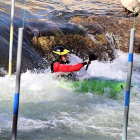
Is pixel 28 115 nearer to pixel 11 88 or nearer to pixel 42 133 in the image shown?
pixel 42 133

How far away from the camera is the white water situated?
4723mm

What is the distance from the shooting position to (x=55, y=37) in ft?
30.1

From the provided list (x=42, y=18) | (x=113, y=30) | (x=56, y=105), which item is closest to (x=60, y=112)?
(x=56, y=105)

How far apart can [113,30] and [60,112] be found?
5568 millimetres

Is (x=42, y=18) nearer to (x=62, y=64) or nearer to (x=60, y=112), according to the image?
(x=62, y=64)

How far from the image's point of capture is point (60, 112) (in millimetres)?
5539

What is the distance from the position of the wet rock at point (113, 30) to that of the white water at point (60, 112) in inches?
131

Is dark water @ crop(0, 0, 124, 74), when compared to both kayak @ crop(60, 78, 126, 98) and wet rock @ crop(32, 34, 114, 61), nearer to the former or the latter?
wet rock @ crop(32, 34, 114, 61)

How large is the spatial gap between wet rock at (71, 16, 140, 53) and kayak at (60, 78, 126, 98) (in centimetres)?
346

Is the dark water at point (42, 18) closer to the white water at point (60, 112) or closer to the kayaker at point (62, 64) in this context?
the white water at point (60, 112)

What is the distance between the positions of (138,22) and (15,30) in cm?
460

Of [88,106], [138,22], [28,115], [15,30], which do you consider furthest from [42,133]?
[138,22]

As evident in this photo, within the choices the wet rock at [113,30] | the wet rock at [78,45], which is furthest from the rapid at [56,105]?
the wet rock at [113,30]

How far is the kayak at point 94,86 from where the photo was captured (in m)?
6.68
